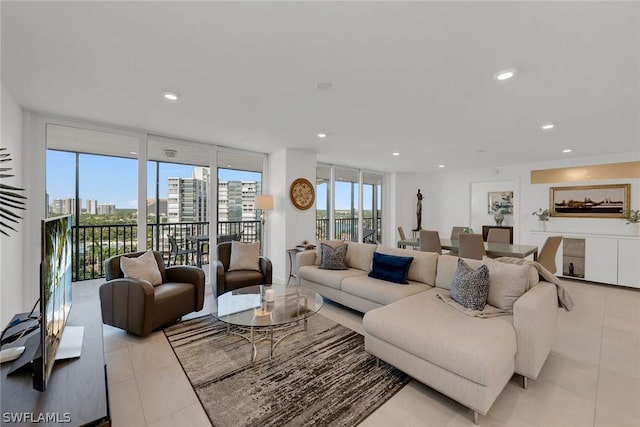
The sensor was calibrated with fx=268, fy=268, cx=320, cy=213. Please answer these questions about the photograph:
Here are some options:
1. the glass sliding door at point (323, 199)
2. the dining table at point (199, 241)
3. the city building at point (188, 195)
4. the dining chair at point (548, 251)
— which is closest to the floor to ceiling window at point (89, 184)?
the city building at point (188, 195)

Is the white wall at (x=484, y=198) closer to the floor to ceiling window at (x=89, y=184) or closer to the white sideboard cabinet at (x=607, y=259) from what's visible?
the white sideboard cabinet at (x=607, y=259)

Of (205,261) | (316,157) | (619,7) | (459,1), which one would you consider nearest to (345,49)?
(459,1)

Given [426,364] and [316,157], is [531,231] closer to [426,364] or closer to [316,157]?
[316,157]

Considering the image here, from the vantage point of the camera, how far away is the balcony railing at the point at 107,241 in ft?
14.7

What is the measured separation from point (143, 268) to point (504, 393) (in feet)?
11.7

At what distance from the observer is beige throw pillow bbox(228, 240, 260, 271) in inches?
154

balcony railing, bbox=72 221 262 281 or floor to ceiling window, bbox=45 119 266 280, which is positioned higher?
floor to ceiling window, bbox=45 119 266 280

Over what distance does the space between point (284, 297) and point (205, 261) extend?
3622 mm

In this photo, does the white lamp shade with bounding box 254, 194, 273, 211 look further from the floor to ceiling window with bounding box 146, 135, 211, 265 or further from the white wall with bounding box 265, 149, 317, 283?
the floor to ceiling window with bounding box 146, 135, 211, 265

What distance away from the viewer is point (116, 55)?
191cm

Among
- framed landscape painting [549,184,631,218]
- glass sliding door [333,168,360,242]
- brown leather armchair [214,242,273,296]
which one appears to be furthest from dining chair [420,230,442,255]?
framed landscape painting [549,184,631,218]

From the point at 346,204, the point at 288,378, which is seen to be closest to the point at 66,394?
the point at 288,378

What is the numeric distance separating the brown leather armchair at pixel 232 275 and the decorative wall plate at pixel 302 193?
1.42 m

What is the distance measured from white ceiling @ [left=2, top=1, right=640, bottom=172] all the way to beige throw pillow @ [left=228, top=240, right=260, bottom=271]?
1710 millimetres
